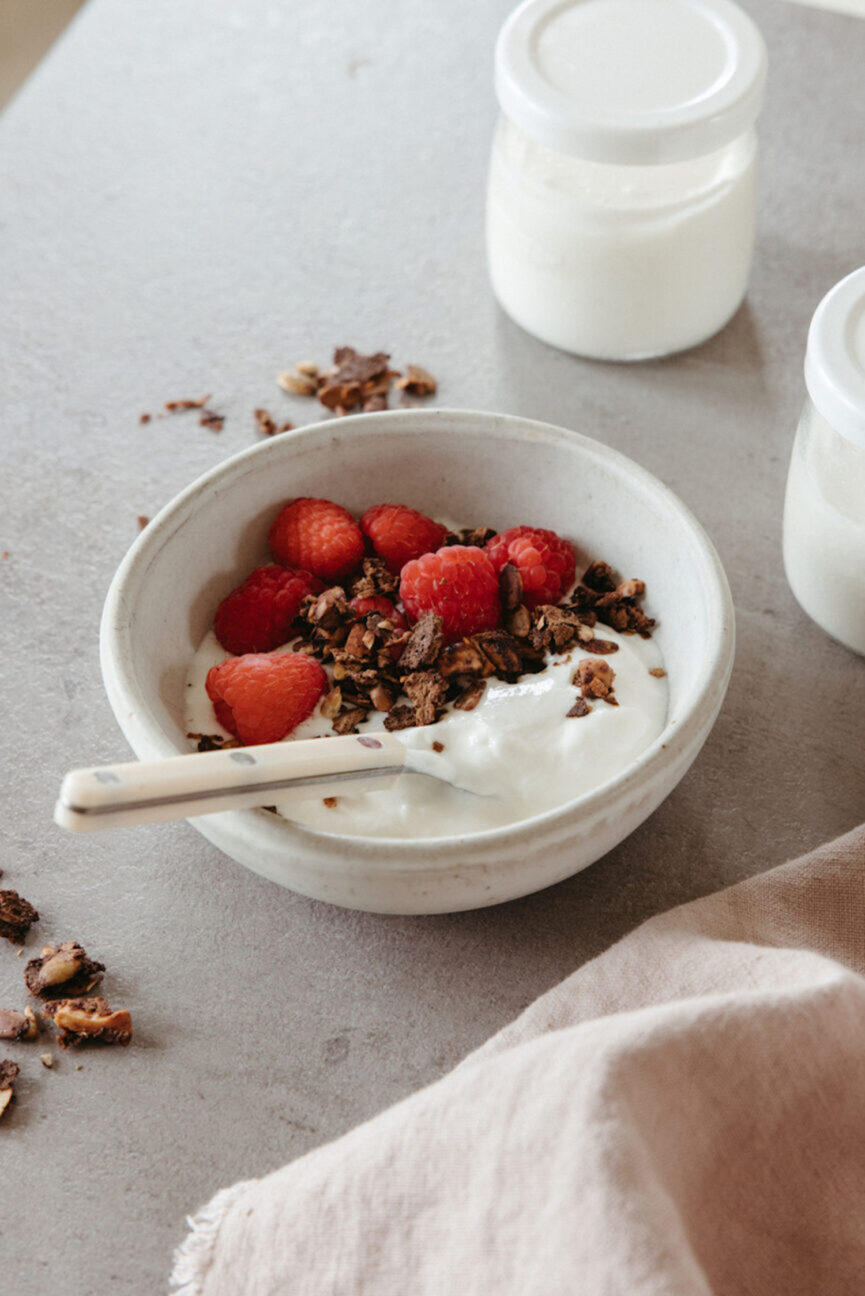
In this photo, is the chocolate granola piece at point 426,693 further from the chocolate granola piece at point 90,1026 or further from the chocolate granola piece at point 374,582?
the chocolate granola piece at point 90,1026

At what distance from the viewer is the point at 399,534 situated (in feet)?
2.81

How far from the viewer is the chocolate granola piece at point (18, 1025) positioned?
0.71 metres

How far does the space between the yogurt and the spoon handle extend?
23 millimetres

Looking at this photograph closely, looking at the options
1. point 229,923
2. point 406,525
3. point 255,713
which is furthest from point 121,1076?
point 406,525

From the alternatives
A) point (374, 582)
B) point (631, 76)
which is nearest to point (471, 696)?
point (374, 582)

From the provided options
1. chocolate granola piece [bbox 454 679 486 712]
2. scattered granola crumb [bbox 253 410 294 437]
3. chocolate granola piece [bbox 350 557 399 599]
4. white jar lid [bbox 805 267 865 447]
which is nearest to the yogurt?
chocolate granola piece [bbox 454 679 486 712]

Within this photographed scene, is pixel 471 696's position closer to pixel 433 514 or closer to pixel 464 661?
pixel 464 661

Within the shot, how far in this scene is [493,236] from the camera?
3.61ft

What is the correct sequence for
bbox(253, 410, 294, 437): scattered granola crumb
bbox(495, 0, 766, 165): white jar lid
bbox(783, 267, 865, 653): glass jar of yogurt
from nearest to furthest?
bbox(783, 267, 865, 653): glass jar of yogurt
bbox(495, 0, 766, 165): white jar lid
bbox(253, 410, 294, 437): scattered granola crumb

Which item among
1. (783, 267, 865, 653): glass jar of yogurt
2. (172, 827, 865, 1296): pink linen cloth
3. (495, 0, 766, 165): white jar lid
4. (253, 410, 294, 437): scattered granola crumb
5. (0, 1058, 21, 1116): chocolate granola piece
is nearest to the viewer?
(172, 827, 865, 1296): pink linen cloth

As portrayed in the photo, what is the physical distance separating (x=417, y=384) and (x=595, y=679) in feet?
1.46

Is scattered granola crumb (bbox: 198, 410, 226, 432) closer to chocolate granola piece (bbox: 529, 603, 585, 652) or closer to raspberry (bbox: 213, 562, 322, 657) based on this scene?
raspberry (bbox: 213, 562, 322, 657)

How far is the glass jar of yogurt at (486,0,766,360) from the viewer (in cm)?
94

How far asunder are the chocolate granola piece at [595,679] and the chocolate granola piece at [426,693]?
0.08 metres
